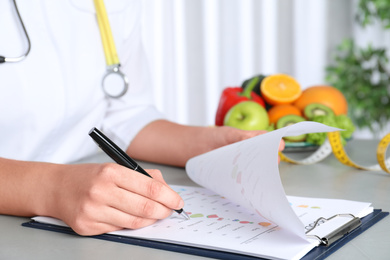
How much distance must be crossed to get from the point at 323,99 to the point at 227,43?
183 cm

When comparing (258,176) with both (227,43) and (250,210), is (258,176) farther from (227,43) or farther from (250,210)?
(227,43)

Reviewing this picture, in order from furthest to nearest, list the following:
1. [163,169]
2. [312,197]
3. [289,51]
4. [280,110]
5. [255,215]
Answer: [289,51]
[280,110]
[163,169]
[312,197]
[255,215]

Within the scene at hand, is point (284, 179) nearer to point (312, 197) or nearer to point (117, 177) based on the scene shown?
point (312, 197)

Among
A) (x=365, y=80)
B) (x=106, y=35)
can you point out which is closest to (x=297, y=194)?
(x=106, y=35)

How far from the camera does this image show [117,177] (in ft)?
2.18

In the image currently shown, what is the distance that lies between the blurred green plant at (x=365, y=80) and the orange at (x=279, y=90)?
202 cm

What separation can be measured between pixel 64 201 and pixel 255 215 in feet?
0.84

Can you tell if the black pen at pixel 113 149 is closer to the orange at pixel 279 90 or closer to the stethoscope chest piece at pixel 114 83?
the stethoscope chest piece at pixel 114 83

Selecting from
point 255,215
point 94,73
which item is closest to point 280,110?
point 94,73

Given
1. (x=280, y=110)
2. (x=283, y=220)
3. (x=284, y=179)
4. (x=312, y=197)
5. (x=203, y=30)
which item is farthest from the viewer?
(x=203, y=30)

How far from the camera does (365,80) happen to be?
10.8 ft

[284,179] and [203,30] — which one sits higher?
[203,30]

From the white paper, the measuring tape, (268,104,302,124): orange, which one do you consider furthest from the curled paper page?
(268,104,302,124): orange

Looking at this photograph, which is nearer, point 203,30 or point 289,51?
point 203,30
